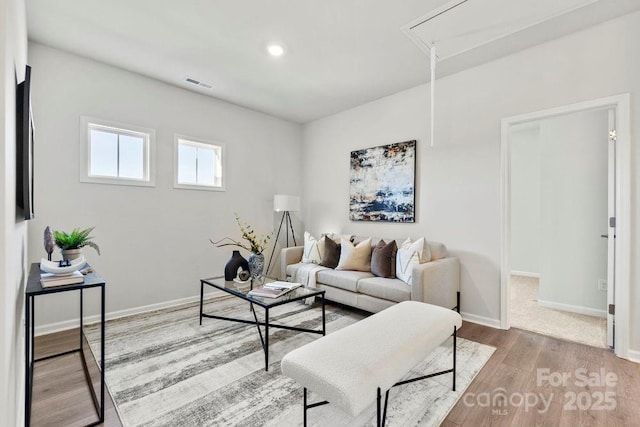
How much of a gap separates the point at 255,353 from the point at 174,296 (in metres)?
1.81

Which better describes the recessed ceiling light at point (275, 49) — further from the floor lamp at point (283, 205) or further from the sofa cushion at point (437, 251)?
the sofa cushion at point (437, 251)

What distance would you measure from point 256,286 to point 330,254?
4.25ft

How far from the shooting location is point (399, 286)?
3002 millimetres

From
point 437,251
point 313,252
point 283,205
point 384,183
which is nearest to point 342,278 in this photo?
point 313,252

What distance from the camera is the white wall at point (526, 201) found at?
536 cm

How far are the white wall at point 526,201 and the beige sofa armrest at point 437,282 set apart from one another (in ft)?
10.2

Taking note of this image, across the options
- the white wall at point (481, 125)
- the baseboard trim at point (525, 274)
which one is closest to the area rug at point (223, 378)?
the white wall at point (481, 125)

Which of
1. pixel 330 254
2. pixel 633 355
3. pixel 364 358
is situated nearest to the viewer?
pixel 364 358

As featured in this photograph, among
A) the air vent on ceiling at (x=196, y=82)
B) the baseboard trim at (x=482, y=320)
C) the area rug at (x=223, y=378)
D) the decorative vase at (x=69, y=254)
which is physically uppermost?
the air vent on ceiling at (x=196, y=82)

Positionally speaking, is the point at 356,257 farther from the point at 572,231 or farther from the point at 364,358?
the point at 572,231

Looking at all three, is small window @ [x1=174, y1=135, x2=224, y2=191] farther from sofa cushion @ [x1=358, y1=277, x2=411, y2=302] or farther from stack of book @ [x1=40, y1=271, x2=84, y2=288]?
sofa cushion @ [x1=358, y1=277, x2=411, y2=302]

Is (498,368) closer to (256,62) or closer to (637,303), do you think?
(637,303)

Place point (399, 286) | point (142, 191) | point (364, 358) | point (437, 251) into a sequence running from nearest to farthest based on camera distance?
point (364, 358), point (399, 286), point (437, 251), point (142, 191)

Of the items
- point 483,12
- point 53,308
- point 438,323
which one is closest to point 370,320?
point 438,323
